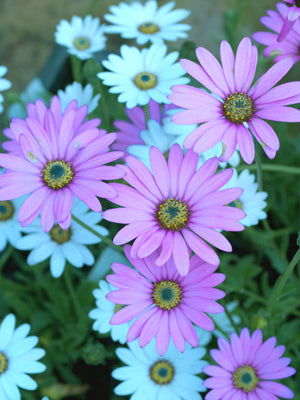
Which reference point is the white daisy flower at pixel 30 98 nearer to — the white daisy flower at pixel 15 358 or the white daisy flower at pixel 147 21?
the white daisy flower at pixel 147 21

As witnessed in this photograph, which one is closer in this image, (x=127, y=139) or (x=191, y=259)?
(x=191, y=259)

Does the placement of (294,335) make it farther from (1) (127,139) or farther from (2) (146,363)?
(1) (127,139)

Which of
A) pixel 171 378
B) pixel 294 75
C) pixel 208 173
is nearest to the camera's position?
pixel 208 173

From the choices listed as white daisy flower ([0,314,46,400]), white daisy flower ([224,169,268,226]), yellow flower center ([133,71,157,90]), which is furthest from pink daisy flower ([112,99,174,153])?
white daisy flower ([0,314,46,400])

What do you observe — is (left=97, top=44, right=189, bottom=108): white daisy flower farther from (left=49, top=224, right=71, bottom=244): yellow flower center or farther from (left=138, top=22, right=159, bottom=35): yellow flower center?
(left=49, top=224, right=71, bottom=244): yellow flower center

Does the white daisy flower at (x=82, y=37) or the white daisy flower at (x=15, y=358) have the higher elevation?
the white daisy flower at (x=82, y=37)

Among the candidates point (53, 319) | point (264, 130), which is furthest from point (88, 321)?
point (264, 130)

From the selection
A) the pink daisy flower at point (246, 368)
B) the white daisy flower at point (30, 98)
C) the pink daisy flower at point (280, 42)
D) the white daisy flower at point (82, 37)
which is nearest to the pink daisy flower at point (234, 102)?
the pink daisy flower at point (280, 42)
